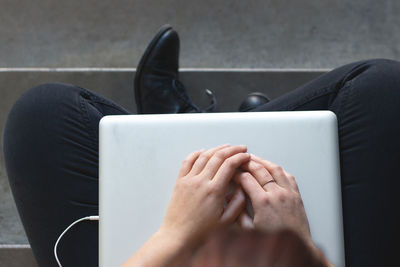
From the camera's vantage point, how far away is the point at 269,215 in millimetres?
425

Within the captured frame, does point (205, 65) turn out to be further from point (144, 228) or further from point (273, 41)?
point (144, 228)

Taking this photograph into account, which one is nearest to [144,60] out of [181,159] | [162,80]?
[162,80]

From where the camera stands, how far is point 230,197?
0.45 metres

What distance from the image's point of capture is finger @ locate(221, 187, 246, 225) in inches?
16.4

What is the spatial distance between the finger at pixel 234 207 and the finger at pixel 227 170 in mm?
20

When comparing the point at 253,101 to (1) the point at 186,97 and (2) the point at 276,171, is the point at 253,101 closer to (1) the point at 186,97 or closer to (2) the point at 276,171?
(1) the point at 186,97

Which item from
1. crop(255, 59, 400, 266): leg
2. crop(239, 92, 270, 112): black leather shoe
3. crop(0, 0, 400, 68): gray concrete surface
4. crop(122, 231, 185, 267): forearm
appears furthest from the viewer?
crop(0, 0, 400, 68): gray concrete surface

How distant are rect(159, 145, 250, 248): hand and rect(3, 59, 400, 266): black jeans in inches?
9.5

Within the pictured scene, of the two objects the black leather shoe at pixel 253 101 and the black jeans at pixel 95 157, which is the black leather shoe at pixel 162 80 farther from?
the black jeans at pixel 95 157

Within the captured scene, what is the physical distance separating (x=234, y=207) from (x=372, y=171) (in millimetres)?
298

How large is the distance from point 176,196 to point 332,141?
0.82ft

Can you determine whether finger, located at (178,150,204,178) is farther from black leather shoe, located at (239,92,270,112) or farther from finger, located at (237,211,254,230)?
black leather shoe, located at (239,92,270,112)

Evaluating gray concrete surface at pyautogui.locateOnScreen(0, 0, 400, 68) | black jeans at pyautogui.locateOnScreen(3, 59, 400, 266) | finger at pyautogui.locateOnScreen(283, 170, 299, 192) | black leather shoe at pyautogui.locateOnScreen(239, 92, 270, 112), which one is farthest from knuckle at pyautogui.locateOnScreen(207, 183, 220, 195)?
gray concrete surface at pyautogui.locateOnScreen(0, 0, 400, 68)

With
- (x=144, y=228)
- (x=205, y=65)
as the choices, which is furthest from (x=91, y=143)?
(x=205, y=65)
